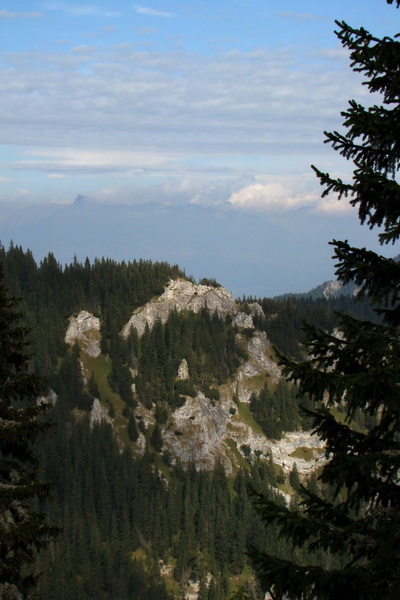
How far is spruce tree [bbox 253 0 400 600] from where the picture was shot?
11320 mm

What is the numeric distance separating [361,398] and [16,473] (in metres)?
13.2

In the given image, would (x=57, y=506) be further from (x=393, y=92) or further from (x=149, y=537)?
(x=393, y=92)

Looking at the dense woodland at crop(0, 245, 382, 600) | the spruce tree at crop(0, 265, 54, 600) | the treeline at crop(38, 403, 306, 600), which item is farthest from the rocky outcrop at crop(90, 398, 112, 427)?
the spruce tree at crop(0, 265, 54, 600)

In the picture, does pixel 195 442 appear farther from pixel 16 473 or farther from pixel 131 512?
pixel 16 473

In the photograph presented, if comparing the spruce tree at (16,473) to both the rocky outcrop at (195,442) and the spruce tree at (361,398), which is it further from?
the rocky outcrop at (195,442)

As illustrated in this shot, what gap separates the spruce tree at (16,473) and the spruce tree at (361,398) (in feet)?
29.3

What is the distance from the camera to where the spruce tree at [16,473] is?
60.4 ft

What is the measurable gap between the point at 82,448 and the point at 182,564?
47.0 metres

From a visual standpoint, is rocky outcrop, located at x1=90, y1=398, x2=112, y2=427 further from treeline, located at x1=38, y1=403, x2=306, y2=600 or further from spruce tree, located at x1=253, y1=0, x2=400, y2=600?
spruce tree, located at x1=253, y1=0, x2=400, y2=600

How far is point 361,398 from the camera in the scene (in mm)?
11477

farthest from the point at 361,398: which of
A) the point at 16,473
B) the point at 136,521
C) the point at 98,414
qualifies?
the point at 98,414

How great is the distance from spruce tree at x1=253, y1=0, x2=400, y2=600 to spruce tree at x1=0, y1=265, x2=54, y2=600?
894cm

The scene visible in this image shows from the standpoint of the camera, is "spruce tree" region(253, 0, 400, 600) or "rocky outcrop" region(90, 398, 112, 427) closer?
"spruce tree" region(253, 0, 400, 600)

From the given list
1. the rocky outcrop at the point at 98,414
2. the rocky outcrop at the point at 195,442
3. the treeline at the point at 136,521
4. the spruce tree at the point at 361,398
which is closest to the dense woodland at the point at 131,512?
the treeline at the point at 136,521
